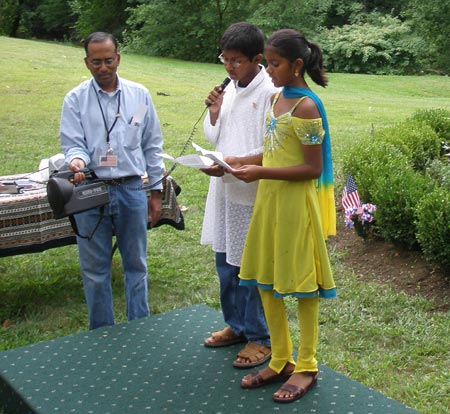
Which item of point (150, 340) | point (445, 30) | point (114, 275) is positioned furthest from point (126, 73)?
point (150, 340)

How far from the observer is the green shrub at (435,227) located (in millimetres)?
5242

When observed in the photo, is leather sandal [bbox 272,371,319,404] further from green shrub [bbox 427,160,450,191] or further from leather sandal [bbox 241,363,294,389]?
green shrub [bbox 427,160,450,191]

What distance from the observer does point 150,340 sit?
4320 millimetres

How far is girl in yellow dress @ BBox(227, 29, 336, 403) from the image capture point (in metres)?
3.37

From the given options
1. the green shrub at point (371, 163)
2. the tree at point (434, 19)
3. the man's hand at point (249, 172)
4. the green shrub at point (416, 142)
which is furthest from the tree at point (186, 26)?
the man's hand at point (249, 172)

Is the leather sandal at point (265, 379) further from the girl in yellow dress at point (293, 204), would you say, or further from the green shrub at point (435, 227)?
the green shrub at point (435, 227)

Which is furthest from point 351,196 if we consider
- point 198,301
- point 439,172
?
point 198,301

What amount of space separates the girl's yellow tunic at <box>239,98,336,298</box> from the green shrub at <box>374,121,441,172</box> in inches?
168

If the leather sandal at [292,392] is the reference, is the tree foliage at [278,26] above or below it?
above

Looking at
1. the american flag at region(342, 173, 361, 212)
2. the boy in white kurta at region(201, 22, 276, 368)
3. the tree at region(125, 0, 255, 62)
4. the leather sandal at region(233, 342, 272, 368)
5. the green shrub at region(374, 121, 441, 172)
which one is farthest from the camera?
the tree at region(125, 0, 255, 62)

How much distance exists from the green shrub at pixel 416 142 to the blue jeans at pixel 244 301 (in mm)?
3942

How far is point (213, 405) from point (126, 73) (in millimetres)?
16190

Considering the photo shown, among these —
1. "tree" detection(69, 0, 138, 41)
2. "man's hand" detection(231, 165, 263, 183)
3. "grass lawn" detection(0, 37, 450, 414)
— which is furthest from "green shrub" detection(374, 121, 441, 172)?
"tree" detection(69, 0, 138, 41)

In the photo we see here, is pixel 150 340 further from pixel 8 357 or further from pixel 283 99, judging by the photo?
pixel 283 99
